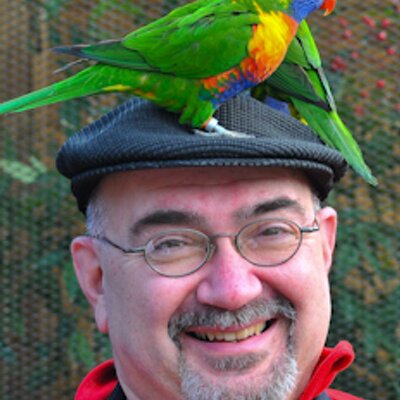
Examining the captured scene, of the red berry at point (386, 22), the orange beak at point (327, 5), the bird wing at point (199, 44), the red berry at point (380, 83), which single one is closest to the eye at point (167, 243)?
the bird wing at point (199, 44)

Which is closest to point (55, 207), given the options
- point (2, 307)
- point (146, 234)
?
point (2, 307)

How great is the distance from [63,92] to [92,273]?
0.44m

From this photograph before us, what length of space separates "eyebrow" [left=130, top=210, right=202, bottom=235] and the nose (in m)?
0.08

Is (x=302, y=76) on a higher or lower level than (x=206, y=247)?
higher

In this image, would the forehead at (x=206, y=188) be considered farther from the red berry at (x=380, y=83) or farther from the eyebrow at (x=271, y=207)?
the red berry at (x=380, y=83)

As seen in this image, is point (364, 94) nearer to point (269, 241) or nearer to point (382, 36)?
point (382, 36)

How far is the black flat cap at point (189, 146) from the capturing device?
129 centimetres

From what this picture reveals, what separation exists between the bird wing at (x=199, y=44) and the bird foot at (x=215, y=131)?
12 cm

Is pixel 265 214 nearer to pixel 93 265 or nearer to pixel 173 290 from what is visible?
pixel 173 290

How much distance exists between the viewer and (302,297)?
4.47 feet

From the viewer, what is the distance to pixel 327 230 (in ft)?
5.30

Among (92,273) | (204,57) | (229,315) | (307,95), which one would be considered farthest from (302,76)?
(92,273)

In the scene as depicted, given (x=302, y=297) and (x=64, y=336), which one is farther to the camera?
(x=64, y=336)

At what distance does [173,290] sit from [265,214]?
25 centimetres
